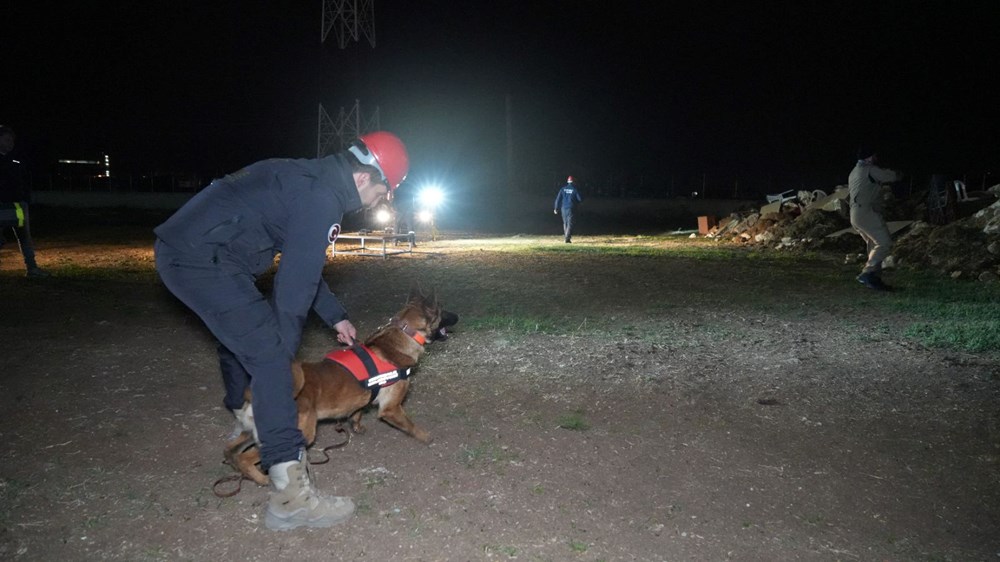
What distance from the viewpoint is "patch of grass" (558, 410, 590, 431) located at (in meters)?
4.05

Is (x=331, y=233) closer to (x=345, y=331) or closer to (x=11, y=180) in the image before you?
(x=345, y=331)

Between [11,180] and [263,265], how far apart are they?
28.1 feet

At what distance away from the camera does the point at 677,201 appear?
2942cm

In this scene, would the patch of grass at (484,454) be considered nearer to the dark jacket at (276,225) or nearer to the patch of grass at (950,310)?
the dark jacket at (276,225)

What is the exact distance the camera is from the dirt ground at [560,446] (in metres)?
2.75

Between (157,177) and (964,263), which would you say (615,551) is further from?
(157,177)

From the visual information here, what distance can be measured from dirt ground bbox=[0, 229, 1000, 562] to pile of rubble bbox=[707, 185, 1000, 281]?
4400 mm

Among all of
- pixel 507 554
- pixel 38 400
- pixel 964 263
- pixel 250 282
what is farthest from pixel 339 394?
pixel 964 263

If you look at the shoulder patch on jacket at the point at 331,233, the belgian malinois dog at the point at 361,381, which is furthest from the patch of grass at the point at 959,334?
the shoulder patch on jacket at the point at 331,233

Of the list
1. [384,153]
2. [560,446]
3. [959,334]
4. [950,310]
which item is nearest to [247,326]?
[384,153]

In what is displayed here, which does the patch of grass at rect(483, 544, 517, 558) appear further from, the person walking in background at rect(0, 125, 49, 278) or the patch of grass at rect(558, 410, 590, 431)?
the person walking in background at rect(0, 125, 49, 278)

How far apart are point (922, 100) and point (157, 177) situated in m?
49.5

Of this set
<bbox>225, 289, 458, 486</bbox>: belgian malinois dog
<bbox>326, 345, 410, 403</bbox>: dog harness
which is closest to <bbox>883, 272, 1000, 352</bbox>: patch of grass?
<bbox>225, 289, 458, 486</bbox>: belgian malinois dog

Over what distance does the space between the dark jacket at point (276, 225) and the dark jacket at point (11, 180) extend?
8328 millimetres
